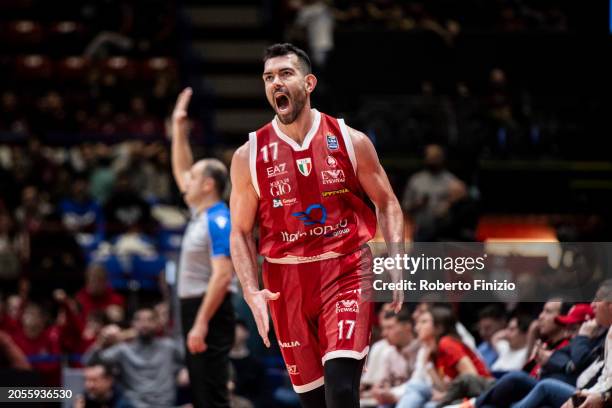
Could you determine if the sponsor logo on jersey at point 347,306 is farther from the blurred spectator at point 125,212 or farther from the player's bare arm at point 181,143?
the blurred spectator at point 125,212

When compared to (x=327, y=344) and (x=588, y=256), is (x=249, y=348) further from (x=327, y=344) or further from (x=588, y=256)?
(x=327, y=344)

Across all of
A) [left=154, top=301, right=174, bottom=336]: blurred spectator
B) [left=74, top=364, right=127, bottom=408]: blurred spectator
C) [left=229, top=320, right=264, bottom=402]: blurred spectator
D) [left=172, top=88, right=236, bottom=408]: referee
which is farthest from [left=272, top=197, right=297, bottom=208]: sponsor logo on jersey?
[left=154, top=301, right=174, bottom=336]: blurred spectator

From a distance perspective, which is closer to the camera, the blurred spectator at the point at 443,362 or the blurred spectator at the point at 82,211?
the blurred spectator at the point at 443,362

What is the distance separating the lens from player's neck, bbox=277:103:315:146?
18.6 ft

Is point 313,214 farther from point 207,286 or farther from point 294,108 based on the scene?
point 207,286

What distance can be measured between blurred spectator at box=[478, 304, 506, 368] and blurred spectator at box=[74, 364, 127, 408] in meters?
3.24

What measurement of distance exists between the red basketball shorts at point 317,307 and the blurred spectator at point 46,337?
6102 mm

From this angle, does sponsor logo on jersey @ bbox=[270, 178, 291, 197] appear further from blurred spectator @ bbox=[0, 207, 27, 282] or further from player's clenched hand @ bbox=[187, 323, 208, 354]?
blurred spectator @ bbox=[0, 207, 27, 282]

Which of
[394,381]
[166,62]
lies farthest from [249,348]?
[166,62]

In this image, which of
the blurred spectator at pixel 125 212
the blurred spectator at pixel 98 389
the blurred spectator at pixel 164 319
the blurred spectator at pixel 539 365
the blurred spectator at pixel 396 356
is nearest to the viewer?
the blurred spectator at pixel 539 365

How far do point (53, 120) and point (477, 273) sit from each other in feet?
37.3

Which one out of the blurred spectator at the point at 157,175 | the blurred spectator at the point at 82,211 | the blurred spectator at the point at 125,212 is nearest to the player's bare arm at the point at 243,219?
the blurred spectator at the point at 125,212

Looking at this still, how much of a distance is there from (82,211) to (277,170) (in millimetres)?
9890

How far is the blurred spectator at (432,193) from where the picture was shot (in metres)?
11.4
